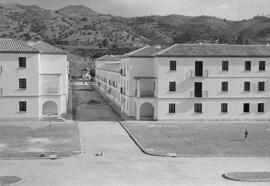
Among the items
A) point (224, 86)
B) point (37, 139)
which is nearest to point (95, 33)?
point (224, 86)

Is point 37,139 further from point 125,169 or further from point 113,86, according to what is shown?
point 113,86

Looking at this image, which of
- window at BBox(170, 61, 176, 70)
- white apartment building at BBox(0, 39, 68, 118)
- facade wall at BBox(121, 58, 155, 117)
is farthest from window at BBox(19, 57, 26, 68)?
window at BBox(170, 61, 176, 70)

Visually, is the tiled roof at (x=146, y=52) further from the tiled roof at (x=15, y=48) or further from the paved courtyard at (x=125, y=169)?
the paved courtyard at (x=125, y=169)

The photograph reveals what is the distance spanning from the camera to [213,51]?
168 ft

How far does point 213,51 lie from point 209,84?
3679 mm

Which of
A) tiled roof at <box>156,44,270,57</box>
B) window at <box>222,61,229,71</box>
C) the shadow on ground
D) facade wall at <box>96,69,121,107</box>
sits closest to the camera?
tiled roof at <box>156,44,270,57</box>

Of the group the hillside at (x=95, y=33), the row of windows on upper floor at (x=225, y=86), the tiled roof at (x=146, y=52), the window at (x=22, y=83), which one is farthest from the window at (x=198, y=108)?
the hillside at (x=95, y=33)

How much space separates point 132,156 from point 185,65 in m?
21.0

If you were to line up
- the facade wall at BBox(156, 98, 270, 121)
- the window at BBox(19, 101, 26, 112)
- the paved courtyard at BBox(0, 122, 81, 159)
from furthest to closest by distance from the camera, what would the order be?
the facade wall at BBox(156, 98, 270, 121)
the window at BBox(19, 101, 26, 112)
the paved courtyard at BBox(0, 122, 81, 159)

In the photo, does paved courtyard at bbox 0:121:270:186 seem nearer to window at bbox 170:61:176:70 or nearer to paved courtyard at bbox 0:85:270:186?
paved courtyard at bbox 0:85:270:186

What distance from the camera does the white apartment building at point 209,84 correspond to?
5062cm

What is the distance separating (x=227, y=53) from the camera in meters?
51.2

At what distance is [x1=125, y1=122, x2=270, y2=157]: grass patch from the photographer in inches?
1330

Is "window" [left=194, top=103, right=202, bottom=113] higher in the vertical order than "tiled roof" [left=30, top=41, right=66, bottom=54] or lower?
lower
